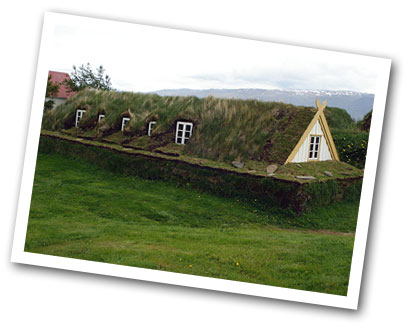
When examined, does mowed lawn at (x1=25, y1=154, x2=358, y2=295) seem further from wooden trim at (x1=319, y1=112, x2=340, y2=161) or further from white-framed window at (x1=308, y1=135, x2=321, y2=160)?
wooden trim at (x1=319, y1=112, x2=340, y2=161)

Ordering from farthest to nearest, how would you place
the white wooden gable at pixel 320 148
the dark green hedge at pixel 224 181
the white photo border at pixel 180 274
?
the white wooden gable at pixel 320 148, the dark green hedge at pixel 224 181, the white photo border at pixel 180 274

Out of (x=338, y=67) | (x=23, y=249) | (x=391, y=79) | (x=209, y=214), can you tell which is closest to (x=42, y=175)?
(x=23, y=249)

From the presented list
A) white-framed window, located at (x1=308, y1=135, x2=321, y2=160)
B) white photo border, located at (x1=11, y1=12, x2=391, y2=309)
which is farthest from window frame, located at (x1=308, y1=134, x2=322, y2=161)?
white photo border, located at (x1=11, y1=12, x2=391, y2=309)

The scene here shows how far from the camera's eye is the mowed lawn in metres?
7.47

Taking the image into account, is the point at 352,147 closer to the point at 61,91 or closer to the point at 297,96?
the point at 297,96

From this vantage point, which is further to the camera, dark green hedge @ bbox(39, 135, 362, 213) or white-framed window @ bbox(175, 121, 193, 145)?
white-framed window @ bbox(175, 121, 193, 145)

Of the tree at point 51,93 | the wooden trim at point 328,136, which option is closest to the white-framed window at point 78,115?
the tree at point 51,93

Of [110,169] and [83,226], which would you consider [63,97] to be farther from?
[83,226]

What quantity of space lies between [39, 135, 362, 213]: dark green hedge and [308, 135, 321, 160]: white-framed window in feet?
2.67

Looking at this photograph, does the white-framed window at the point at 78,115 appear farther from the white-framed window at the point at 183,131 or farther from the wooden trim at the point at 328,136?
the wooden trim at the point at 328,136

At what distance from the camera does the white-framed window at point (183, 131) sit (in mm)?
11986

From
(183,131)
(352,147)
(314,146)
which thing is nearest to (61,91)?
(183,131)

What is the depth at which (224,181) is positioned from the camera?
10727mm

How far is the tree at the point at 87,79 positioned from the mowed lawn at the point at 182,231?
7.69 feet
